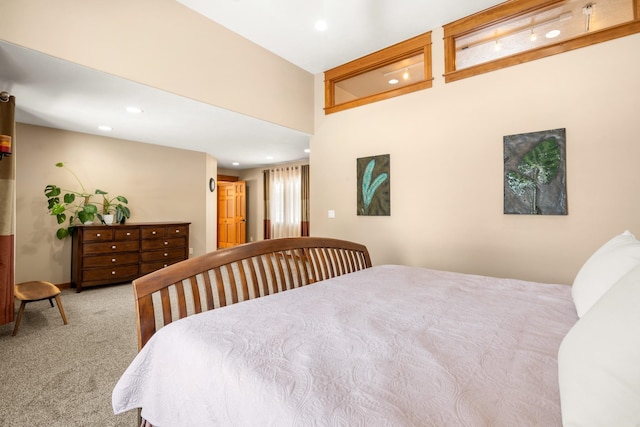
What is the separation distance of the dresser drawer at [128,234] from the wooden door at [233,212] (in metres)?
3.39

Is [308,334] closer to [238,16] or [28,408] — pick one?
[28,408]

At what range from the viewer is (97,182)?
4730 mm

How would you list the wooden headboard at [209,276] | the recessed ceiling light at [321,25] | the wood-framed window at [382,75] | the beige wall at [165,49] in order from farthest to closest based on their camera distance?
the wood-framed window at [382,75], the recessed ceiling light at [321,25], the beige wall at [165,49], the wooden headboard at [209,276]

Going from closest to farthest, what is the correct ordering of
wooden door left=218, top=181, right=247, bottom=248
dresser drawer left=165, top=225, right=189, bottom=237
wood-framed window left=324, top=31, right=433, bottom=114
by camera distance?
wood-framed window left=324, top=31, right=433, bottom=114 → dresser drawer left=165, top=225, right=189, bottom=237 → wooden door left=218, top=181, right=247, bottom=248

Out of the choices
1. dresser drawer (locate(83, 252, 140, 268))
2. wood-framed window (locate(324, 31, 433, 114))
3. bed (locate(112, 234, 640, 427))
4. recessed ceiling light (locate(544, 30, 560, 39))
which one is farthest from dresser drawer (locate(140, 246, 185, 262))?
recessed ceiling light (locate(544, 30, 560, 39))

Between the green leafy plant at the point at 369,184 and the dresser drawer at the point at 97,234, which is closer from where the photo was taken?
the green leafy plant at the point at 369,184

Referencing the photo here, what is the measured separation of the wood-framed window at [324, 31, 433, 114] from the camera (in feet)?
11.3

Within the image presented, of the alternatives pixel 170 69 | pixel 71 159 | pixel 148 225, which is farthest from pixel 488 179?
pixel 71 159

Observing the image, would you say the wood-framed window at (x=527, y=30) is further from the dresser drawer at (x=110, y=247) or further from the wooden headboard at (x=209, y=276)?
the dresser drawer at (x=110, y=247)

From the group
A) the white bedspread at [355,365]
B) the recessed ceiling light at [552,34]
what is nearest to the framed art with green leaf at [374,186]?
the recessed ceiling light at [552,34]

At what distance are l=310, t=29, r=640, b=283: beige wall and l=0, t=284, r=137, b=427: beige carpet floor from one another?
278 centimetres

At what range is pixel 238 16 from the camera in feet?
10.2

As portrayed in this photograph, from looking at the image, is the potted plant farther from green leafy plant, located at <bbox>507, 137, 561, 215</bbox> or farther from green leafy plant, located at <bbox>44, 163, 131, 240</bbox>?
green leafy plant, located at <bbox>507, 137, 561, 215</bbox>

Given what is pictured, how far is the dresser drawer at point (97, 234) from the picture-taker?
4.14 m
